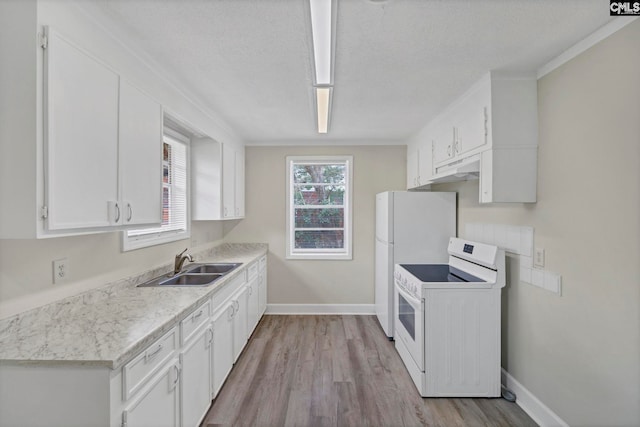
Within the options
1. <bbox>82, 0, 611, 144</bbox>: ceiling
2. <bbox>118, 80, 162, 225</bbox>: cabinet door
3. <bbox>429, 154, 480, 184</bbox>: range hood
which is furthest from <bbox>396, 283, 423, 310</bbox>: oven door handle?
<bbox>118, 80, 162, 225</bbox>: cabinet door

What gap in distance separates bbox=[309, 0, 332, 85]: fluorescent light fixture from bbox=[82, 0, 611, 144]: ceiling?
46 millimetres

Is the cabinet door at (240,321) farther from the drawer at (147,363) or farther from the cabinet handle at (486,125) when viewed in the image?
the cabinet handle at (486,125)

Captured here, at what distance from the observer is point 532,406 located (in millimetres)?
2088

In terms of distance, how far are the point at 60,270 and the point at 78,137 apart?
0.77m

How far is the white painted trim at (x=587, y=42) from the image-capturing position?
150cm

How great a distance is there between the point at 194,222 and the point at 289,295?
171 centimetres

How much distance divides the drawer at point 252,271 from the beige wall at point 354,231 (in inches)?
25.8

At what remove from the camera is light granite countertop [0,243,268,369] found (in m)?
1.14

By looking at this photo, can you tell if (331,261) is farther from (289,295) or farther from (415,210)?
(415,210)

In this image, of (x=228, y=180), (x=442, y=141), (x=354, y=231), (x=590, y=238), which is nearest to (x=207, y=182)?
(x=228, y=180)

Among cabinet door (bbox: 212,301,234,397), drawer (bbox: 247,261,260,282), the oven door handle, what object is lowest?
cabinet door (bbox: 212,301,234,397)

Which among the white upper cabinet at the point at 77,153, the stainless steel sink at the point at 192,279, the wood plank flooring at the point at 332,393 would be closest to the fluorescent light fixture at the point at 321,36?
the white upper cabinet at the point at 77,153

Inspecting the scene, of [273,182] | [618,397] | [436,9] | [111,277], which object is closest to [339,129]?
[273,182]

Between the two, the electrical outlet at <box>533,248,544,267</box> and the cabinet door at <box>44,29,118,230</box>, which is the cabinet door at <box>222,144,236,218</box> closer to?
the cabinet door at <box>44,29,118,230</box>
